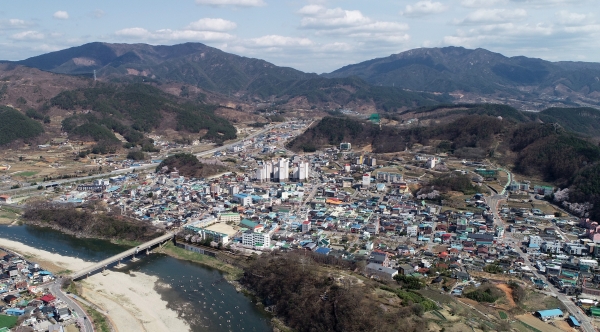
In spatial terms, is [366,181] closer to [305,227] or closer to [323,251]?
[305,227]

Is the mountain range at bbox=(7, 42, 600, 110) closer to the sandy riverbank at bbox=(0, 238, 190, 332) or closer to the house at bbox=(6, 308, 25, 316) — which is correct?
the sandy riverbank at bbox=(0, 238, 190, 332)

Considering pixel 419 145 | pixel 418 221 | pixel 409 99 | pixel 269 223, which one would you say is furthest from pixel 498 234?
pixel 409 99

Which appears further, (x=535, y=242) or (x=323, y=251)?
(x=535, y=242)

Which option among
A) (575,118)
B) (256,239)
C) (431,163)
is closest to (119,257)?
(256,239)

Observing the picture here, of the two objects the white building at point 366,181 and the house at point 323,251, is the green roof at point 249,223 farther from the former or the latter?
the white building at point 366,181

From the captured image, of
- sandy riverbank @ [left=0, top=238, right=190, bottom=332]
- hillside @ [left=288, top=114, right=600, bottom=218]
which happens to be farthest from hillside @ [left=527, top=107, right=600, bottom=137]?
sandy riverbank @ [left=0, top=238, right=190, bottom=332]
